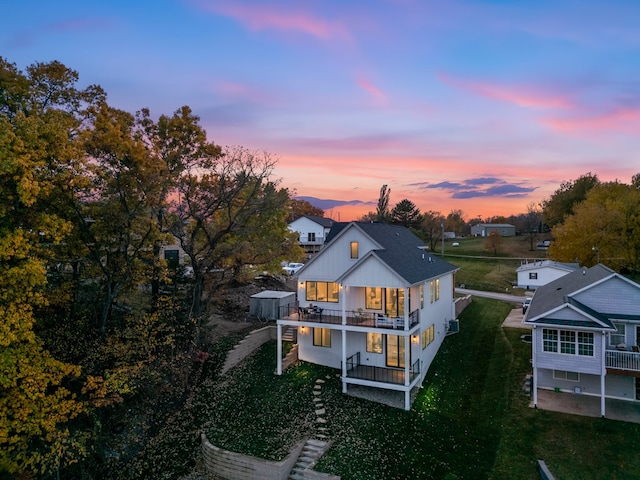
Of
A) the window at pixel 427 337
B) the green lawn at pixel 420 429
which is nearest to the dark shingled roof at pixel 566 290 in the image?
the green lawn at pixel 420 429

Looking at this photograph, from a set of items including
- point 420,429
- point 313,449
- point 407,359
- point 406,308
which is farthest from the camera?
point 406,308

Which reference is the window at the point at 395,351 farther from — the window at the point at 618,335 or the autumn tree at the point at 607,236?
the autumn tree at the point at 607,236

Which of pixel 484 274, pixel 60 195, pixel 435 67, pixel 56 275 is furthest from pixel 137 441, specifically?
pixel 484 274

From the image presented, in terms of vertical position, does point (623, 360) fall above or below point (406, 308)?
below

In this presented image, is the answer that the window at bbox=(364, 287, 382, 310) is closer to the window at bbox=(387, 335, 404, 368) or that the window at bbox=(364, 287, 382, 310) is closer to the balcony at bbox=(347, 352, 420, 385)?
the window at bbox=(387, 335, 404, 368)

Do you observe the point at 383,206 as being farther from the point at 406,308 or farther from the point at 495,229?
the point at 406,308

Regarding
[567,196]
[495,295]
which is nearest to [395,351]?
[495,295]
